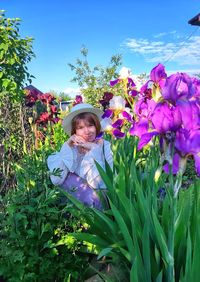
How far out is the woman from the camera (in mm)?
2539

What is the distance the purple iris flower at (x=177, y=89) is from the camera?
1092mm

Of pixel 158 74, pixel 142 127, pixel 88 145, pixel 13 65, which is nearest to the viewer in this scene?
pixel 142 127

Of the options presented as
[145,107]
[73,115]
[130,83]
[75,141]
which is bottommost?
[75,141]

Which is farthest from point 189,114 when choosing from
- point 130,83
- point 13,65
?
point 13,65

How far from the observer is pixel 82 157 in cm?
276

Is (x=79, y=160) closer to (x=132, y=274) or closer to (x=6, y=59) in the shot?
(x=132, y=274)

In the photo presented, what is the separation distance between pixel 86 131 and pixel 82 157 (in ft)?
0.68

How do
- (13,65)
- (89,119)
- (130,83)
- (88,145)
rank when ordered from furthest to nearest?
(13,65) → (130,83) → (89,119) → (88,145)

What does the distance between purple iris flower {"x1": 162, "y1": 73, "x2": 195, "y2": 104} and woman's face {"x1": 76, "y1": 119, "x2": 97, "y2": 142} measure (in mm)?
1702

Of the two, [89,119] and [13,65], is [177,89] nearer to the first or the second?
[89,119]

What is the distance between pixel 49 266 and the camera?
A: 1.89m

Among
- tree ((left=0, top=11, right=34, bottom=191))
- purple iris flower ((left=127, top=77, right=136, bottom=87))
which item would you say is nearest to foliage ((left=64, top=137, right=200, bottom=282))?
purple iris flower ((left=127, top=77, right=136, bottom=87))

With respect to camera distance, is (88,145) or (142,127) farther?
(88,145)

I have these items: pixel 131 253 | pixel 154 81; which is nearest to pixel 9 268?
pixel 131 253
